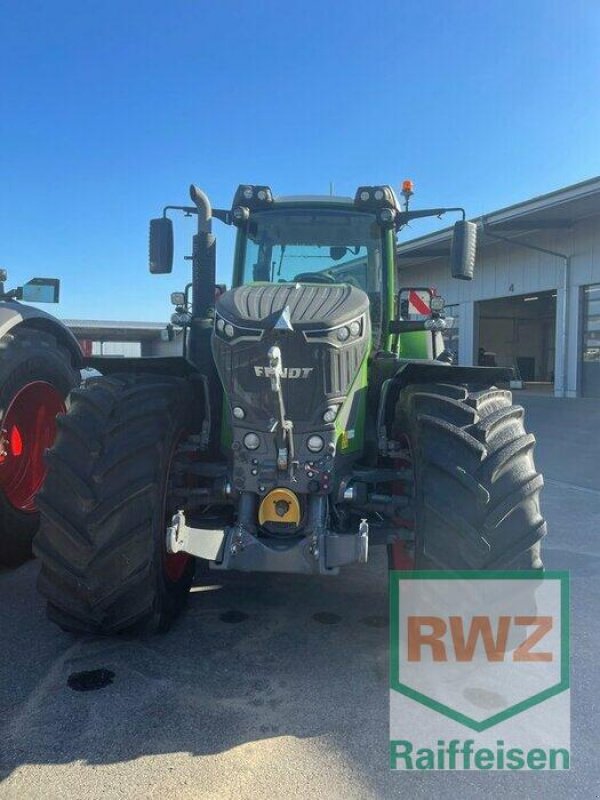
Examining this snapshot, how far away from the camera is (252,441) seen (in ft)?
10.5

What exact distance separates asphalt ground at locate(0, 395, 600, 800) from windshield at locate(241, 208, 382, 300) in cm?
205

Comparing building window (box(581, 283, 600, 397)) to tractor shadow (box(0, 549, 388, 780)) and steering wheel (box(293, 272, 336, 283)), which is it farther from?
tractor shadow (box(0, 549, 388, 780))

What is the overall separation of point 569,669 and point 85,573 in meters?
2.37

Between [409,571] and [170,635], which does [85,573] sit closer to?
[170,635]

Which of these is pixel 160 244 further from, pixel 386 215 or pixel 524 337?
pixel 524 337

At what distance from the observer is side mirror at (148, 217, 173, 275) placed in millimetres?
4469

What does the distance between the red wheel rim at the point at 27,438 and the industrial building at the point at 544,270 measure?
34.4 ft

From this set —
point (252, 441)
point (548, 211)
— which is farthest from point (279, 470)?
point (548, 211)

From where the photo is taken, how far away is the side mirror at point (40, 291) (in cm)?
509

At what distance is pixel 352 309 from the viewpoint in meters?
3.26

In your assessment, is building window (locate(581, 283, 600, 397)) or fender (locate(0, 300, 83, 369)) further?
building window (locate(581, 283, 600, 397))

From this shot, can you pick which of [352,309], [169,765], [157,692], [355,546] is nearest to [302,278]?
[352,309]

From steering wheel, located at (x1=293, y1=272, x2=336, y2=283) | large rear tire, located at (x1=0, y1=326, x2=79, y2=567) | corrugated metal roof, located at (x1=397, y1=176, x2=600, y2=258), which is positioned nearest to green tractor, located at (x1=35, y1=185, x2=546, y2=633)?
steering wheel, located at (x1=293, y1=272, x2=336, y2=283)

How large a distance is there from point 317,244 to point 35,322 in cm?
208
